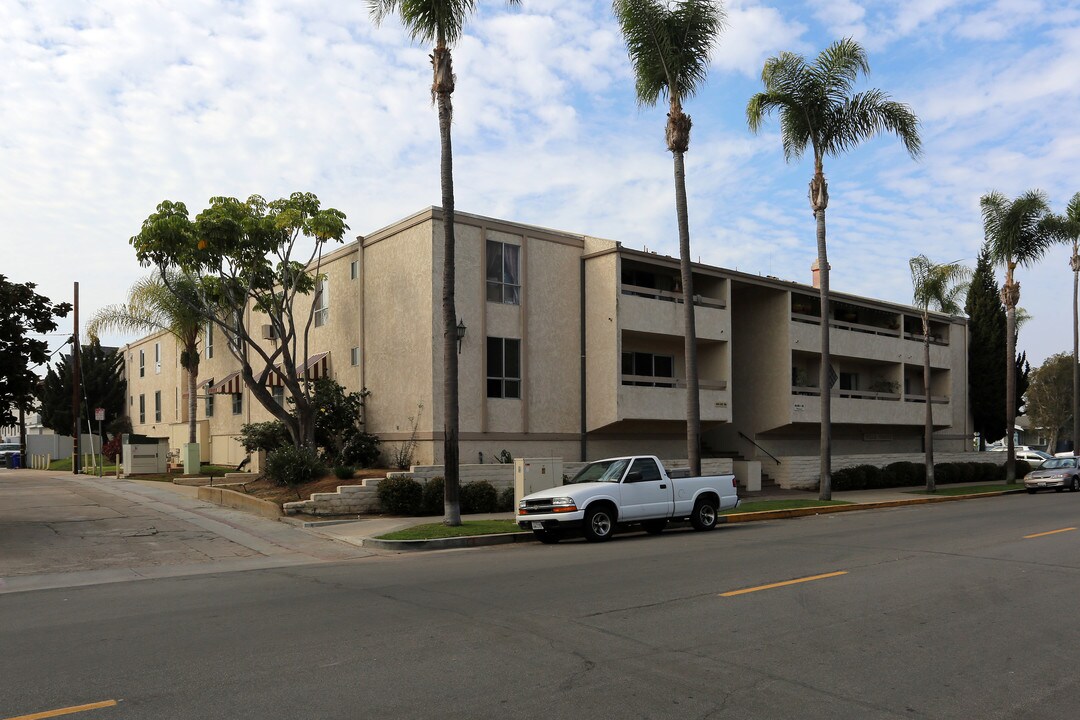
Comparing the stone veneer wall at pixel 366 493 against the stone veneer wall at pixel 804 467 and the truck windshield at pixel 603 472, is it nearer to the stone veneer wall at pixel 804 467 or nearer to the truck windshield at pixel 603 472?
the truck windshield at pixel 603 472

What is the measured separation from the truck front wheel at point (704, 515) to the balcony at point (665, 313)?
8.60 m

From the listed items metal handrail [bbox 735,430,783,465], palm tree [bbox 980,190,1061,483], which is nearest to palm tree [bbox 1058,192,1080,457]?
palm tree [bbox 980,190,1061,483]

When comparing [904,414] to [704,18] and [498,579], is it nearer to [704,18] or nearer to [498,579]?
[704,18]

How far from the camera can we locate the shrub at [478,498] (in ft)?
71.5

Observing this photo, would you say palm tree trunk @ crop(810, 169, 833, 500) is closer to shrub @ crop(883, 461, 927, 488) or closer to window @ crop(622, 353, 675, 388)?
window @ crop(622, 353, 675, 388)

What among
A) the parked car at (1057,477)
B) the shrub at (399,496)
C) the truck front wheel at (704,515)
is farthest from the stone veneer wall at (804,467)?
the shrub at (399,496)

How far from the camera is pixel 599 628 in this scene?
834 centimetres

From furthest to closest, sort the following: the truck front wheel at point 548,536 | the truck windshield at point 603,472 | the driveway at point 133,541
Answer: the truck windshield at point 603,472 → the truck front wheel at point 548,536 → the driveway at point 133,541

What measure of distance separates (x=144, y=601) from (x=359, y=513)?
10.5 metres

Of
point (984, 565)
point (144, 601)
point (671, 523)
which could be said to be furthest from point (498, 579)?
point (671, 523)

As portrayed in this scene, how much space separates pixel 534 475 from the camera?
19625 millimetres

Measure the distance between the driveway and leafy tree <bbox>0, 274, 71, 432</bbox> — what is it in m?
2.95

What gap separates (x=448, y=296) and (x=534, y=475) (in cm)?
452

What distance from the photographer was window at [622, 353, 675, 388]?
91.6 ft
